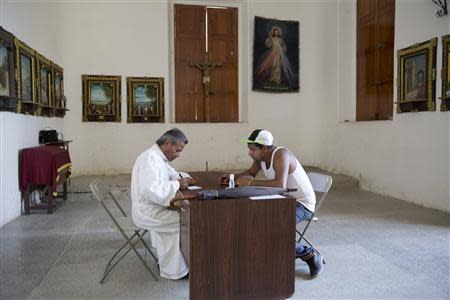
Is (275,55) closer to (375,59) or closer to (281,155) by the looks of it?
(375,59)

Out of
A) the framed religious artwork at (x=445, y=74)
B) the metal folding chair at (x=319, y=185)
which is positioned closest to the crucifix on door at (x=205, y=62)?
the framed religious artwork at (x=445, y=74)

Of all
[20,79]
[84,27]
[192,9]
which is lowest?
[20,79]

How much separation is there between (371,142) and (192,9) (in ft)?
16.6

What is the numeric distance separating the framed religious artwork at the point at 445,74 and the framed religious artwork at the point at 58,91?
6.51 meters

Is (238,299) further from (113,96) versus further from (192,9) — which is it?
(192,9)

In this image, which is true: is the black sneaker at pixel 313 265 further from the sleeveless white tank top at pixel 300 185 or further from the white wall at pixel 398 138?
the white wall at pixel 398 138

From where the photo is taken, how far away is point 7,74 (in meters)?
5.26

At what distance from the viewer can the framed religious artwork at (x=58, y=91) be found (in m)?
7.69

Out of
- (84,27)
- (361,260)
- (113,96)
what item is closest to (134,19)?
(84,27)

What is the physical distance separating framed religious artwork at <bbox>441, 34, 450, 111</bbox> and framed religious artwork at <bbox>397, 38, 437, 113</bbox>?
0.21 metres

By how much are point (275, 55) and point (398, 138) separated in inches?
157

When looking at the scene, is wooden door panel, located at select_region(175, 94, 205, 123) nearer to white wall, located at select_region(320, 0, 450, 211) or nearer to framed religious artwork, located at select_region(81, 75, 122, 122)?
framed religious artwork, located at select_region(81, 75, 122, 122)

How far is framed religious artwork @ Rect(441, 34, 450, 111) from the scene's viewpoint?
561cm

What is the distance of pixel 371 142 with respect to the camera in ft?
25.1
